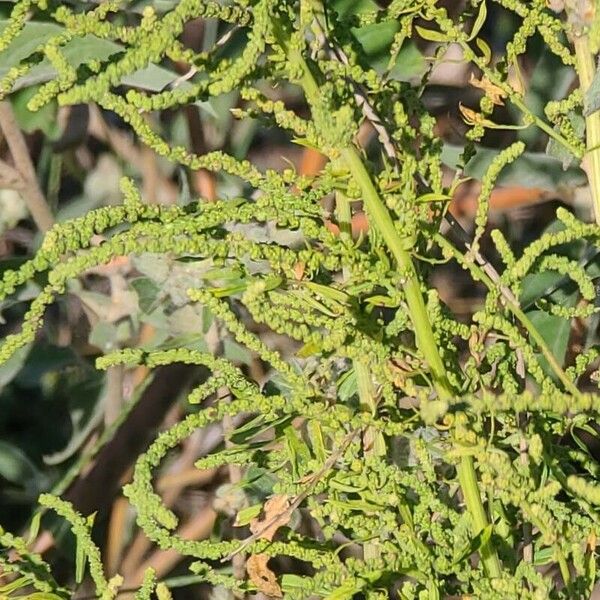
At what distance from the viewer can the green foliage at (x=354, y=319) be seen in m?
0.39

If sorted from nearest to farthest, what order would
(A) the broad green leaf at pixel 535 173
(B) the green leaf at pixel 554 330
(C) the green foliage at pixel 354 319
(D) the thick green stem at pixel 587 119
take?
1. (C) the green foliage at pixel 354 319
2. (D) the thick green stem at pixel 587 119
3. (B) the green leaf at pixel 554 330
4. (A) the broad green leaf at pixel 535 173

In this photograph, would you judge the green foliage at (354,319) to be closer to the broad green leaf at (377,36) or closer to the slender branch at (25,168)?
the broad green leaf at (377,36)

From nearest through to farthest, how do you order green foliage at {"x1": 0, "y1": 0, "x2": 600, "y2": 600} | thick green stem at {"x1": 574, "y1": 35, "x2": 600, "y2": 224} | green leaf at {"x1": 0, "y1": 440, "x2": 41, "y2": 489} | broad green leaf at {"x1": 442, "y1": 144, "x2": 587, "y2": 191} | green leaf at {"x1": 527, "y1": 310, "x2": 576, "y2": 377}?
green foliage at {"x1": 0, "y1": 0, "x2": 600, "y2": 600}, thick green stem at {"x1": 574, "y1": 35, "x2": 600, "y2": 224}, green leaf at {"x1": 527, "y1": 310, "x2": 576, "y2": 377}, broad green leaf at {"x1": 442, "y1": 144, "x2": 587, "y2": 191}, green leaf at {"x1": 0, "y1": 440, "x2": 41, "y2": 489}

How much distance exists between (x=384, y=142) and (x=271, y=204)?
0.24 feet

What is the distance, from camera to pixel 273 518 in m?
0.48

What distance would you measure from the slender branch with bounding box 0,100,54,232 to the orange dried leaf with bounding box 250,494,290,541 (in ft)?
2.10

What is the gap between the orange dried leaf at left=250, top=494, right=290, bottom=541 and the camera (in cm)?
47

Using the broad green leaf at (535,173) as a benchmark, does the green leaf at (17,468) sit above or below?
below

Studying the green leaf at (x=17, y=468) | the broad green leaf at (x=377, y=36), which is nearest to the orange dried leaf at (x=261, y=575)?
the broad green leaf at (x=377, y=36)

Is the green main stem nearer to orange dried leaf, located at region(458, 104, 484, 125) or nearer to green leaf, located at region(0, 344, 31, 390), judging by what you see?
orange dried leaf, located at region(458, 104, 484, 125)

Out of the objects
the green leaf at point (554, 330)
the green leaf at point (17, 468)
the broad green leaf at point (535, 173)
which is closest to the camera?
the green leaf at point (554, 330)

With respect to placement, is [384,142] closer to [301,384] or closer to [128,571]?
[301,384]

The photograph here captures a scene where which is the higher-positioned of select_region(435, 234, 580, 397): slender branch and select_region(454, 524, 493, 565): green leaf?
select_region(435, 234, 580, 397): slender branch

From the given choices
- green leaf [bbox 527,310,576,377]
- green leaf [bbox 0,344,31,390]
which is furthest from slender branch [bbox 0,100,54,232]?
green leaf [bbox 527,310,576,377]
